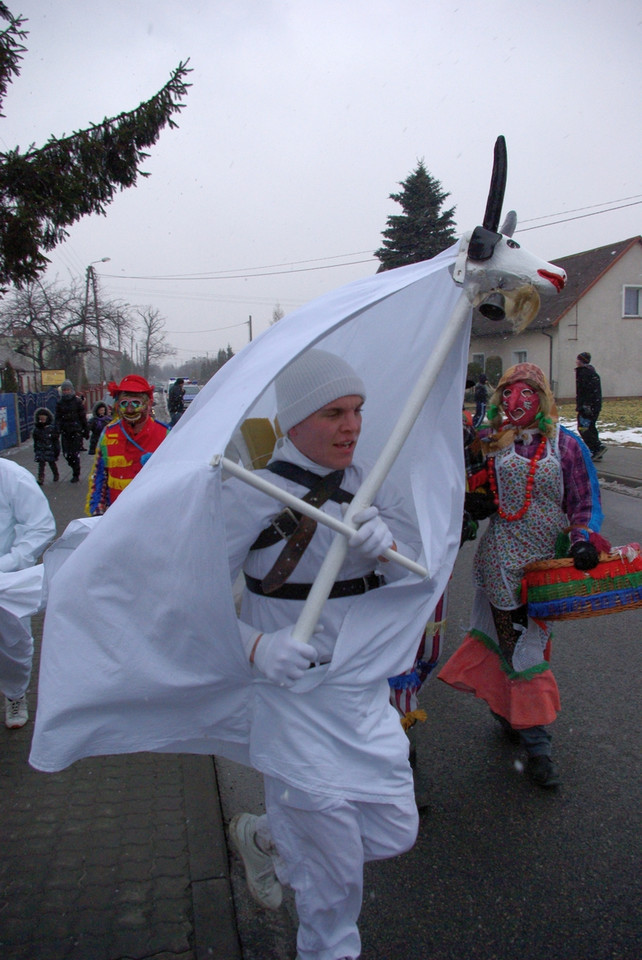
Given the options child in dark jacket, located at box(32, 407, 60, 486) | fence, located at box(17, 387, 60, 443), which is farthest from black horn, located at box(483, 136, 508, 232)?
fence, located at box(17, 387, 60, 443)

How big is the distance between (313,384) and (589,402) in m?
11.9

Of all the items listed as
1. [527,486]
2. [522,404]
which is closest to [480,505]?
[527,486]

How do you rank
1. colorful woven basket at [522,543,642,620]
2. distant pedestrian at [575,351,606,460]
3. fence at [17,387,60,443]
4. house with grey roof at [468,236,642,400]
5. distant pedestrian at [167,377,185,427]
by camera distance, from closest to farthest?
colorful woven basket at [522,543,642,620], distant pedestrian at [575,351,606,460], distant pedestrian at [167,377,185,427], fence at [17,387,60,443], house with grey roof at [468,236,642,400]

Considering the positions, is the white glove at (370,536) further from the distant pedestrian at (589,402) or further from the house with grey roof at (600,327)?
the house with grey roof at (600,327)

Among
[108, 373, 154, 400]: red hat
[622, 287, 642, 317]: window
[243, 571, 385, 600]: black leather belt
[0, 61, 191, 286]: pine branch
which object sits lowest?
[243, 571, 385, 600]: black leather belt

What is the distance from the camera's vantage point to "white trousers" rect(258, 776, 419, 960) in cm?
188

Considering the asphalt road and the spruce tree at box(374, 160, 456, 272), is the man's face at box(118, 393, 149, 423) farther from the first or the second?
the spruce tree at box(374, 160, 456, 272)

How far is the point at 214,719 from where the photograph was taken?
194 cm

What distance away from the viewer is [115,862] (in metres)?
2.65

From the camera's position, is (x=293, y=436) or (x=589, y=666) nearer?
(x=293, y=436)

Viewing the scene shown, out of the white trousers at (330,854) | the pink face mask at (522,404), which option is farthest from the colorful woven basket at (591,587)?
the white trousers at (330,854)

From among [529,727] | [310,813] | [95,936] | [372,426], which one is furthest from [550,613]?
[95,936]

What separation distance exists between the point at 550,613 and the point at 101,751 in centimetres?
198

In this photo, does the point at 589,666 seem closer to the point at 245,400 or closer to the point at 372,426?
the point at 372,426
